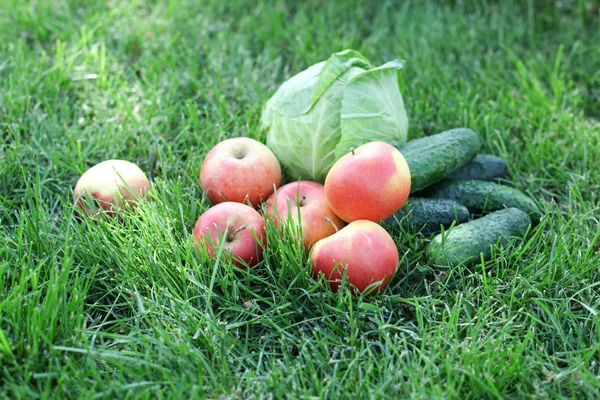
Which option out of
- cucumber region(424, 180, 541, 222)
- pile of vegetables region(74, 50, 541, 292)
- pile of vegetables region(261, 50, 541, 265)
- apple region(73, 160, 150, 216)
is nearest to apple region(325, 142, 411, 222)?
pile of vegetables region(74, 50, 541, 292)

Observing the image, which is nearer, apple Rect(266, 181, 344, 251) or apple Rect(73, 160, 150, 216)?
apple Rect(266, 181, 344, 251)

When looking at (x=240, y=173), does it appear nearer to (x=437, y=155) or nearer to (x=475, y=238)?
(x=437, y=155)

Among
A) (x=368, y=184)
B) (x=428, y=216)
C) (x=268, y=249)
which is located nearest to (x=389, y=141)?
(x=428, y=216)

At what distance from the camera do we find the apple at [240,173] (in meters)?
2.78

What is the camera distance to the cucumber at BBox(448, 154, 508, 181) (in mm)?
3143

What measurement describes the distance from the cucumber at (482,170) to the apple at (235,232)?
3.93ft

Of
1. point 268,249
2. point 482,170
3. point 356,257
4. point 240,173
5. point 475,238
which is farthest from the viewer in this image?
point 482,170

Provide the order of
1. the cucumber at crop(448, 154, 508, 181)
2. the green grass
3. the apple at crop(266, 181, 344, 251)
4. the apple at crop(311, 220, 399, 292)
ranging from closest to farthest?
1. the green grass
2. the apple at crop(311, 220, 399, 292)
3. the apple at crop(266, 181, 344, 251)
4. the cucumber at crop(448, 154, 508, 181)

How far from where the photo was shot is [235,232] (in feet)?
8.21

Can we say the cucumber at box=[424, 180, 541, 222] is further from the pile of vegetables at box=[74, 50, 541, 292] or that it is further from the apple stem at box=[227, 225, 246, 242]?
the apple stem at box=[227, 225, 246, 242]

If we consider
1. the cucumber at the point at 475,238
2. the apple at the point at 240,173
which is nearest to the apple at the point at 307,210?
the apple at the point at 240,173

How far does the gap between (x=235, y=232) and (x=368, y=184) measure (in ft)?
2.03

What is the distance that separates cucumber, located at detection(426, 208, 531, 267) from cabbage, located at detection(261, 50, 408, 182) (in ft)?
2.06

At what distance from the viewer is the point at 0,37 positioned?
14.3 feet
